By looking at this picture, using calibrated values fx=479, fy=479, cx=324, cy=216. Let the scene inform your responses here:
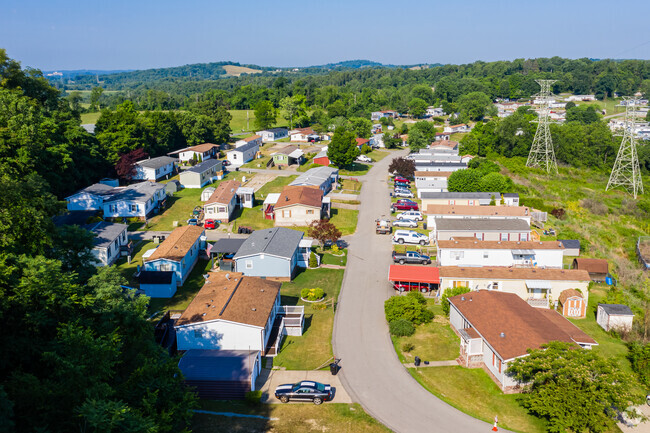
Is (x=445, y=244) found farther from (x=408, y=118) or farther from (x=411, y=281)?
(x=408, y=118)

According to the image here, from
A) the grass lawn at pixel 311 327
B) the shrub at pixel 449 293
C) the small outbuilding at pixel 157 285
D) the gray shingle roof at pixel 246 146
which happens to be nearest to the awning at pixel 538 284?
the shrub at pixel 449 293

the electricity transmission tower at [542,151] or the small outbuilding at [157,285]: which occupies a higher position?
the electricity transmission tower at [542,151]

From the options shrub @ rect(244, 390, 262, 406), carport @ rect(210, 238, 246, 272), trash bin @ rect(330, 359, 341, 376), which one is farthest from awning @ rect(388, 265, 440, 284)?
shrub @ rect(244, 390, 262, 406)

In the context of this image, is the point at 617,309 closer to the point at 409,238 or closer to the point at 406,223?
the point at 409,238

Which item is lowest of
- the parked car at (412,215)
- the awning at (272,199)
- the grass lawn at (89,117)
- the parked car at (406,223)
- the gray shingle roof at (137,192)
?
the parked car at (406,223)

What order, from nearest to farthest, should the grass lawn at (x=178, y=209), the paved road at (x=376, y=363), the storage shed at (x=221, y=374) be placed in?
the paved road at (x=376, y=363)
the storage shed at (x=221, y=374)
the grass lawn at (x=178, y=209)

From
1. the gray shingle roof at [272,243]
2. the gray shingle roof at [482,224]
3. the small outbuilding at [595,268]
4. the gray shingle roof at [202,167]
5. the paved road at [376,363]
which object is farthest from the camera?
the gray shingle roof at [202,167]

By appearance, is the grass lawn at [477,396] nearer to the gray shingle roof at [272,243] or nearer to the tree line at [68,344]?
the tree line at [68,344]
